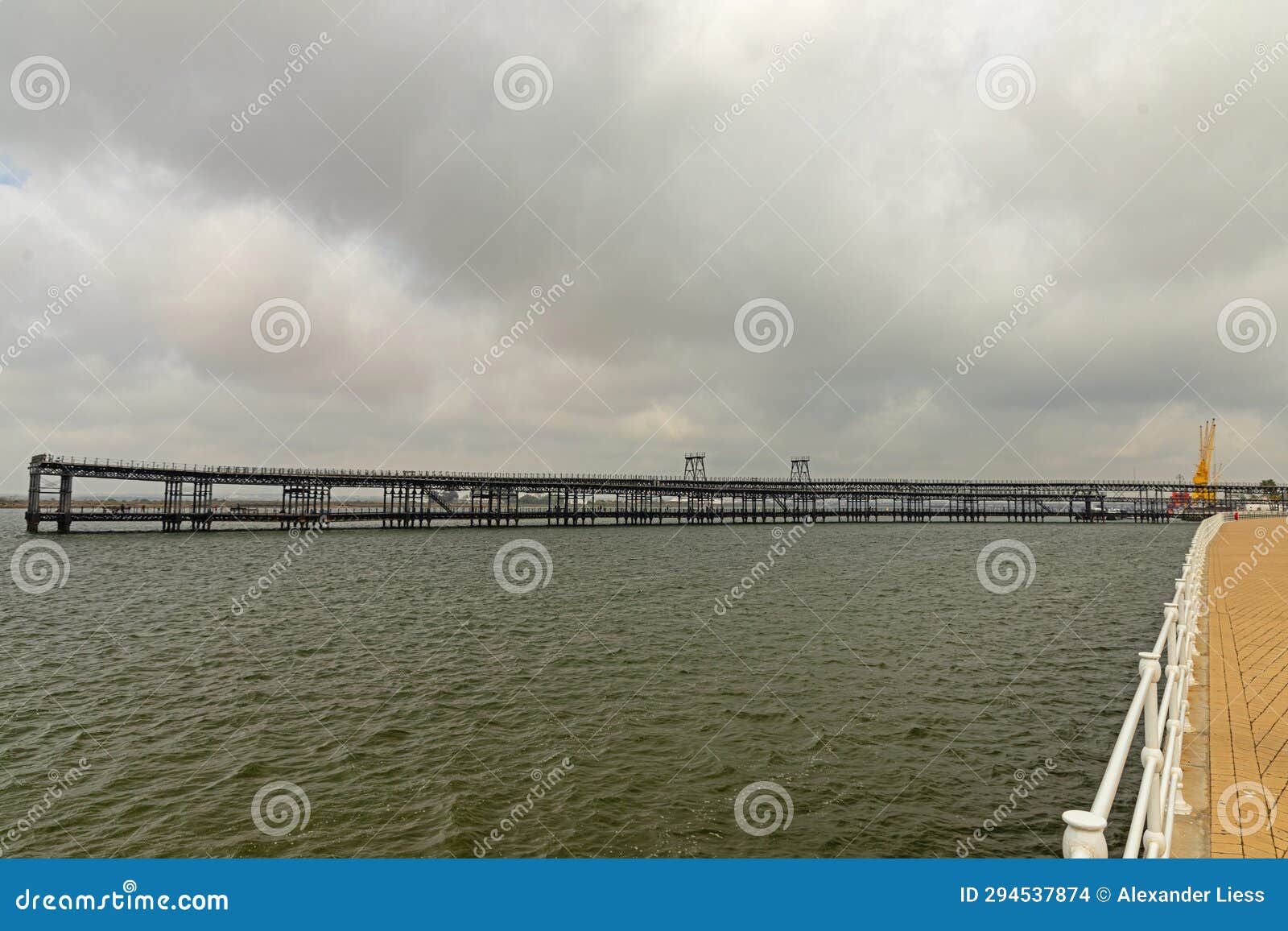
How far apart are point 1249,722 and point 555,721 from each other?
11117 mm

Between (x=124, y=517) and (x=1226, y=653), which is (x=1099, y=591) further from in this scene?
(x=124, y=517)

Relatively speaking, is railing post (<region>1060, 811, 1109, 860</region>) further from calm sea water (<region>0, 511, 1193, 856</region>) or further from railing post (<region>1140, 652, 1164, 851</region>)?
calm sea water (<region>0, 511, 1193, 856</region>)

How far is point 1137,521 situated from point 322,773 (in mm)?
190355

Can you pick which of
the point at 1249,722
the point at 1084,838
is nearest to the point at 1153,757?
the point at 1084,838

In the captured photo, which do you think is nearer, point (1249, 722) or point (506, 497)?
point (1249, 722)

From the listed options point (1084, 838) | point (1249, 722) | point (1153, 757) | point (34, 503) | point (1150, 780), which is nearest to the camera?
point (1084, 838)

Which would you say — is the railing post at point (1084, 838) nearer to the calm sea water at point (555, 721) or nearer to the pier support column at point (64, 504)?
the calm sea water at point (555, 721)

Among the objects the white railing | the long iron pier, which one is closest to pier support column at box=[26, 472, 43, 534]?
the long iron pier


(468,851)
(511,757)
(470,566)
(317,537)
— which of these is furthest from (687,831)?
(317,537)

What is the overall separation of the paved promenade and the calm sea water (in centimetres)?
257

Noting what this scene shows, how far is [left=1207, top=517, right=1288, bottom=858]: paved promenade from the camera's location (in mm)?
5730

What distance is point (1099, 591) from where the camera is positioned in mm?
32719

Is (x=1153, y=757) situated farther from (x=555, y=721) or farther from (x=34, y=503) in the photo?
(x=34, y=503)

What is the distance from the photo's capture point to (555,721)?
47.3 ft
